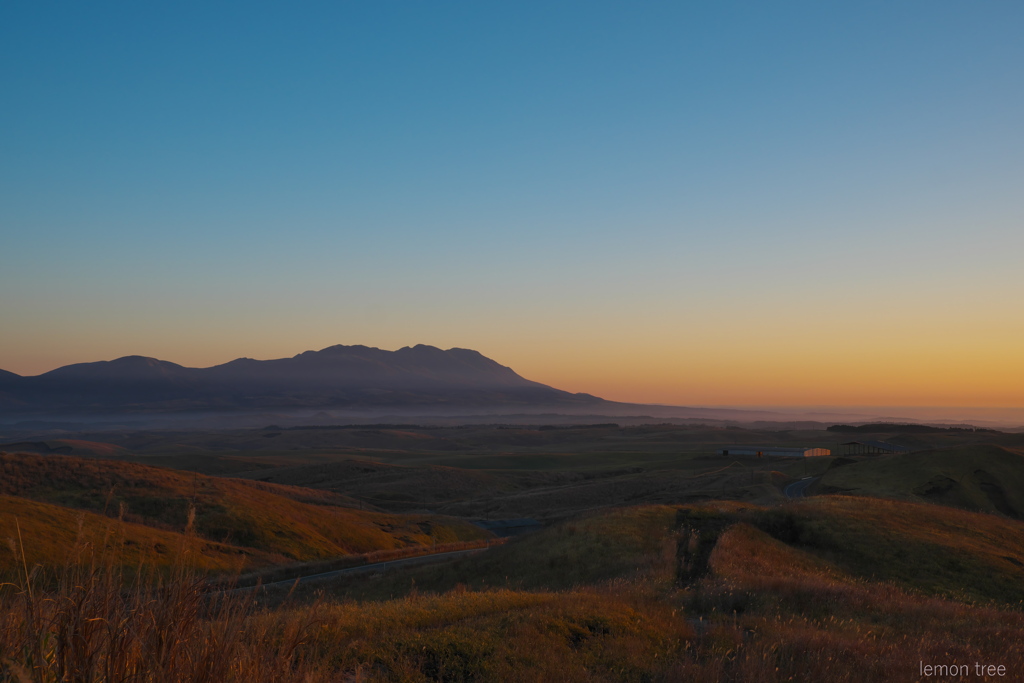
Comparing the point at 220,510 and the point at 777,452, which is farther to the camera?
the point at 777,452

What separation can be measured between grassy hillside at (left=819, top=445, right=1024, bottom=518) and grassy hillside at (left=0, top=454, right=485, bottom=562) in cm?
3724

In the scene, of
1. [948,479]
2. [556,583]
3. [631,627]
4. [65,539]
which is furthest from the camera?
[948,479]

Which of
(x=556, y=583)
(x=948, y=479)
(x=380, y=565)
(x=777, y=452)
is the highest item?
(x=556, y=583)

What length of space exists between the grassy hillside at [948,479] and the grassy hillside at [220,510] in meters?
37.2

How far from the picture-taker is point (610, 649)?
34.8ft

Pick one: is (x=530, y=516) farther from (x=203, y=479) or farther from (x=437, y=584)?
(x=437, y=584)

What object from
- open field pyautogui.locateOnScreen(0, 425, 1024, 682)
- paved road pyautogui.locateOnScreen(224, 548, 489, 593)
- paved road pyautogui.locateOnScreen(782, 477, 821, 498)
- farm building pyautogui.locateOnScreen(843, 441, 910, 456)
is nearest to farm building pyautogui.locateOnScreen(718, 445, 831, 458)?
farm building pyautogui.locateOnScreen(843, 441, 910, 456)

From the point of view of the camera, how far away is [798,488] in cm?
6912

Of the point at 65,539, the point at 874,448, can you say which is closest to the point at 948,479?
the point at 874,448

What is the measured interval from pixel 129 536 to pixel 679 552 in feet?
103

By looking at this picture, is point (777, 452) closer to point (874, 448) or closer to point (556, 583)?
point (874, 448)

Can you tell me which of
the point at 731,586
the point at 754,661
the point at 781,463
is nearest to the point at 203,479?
the point at 731,586

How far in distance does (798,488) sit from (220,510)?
5662cm

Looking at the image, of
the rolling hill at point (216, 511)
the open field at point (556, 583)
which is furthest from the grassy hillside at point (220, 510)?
the open field at point (556, 583)
